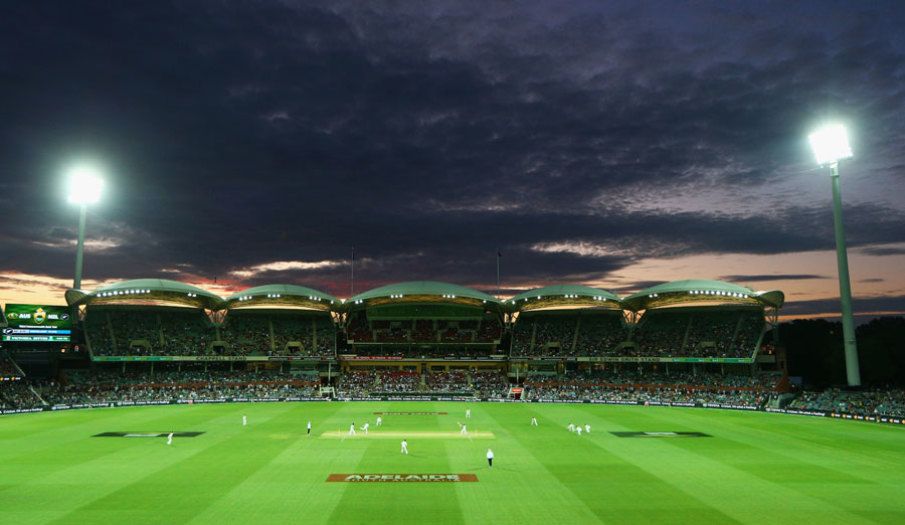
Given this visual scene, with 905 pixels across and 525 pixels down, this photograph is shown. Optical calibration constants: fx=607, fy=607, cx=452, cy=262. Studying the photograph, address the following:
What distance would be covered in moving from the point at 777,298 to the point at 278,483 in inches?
2720

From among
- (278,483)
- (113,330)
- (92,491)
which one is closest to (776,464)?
(278,483)

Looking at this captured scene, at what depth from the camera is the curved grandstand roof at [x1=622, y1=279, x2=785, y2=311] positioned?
7519 cm

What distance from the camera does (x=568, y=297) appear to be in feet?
279

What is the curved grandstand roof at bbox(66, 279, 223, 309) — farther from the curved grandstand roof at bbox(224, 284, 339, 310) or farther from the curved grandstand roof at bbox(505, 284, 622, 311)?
the curved grandstand roof at bbox(505, 284, 622, 311)

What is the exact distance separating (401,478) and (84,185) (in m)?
61.1

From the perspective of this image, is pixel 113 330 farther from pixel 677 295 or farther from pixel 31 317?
pixel 677 295

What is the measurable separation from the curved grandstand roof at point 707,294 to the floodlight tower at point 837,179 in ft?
53.0

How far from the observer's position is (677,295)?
3108 inches

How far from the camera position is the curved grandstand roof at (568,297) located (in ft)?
274

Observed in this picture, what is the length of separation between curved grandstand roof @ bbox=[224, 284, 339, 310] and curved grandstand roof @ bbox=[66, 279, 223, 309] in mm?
3098

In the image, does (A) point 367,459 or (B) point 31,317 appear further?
(B) point 31,317

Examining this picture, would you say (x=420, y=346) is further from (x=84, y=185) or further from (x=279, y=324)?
(x=84, y=185)

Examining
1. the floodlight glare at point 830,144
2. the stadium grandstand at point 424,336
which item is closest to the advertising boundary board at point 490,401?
the stadium grandstand at point 424,336

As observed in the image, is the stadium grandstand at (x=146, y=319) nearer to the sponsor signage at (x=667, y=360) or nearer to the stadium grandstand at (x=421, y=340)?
the stadium grandstand at (x=421, y=340)
